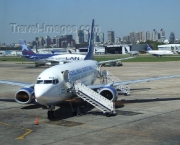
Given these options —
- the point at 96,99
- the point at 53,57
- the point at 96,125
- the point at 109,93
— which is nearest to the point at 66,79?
the point at 96,99

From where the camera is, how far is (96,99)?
28219 millimetres

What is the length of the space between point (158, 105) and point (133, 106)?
2486mm

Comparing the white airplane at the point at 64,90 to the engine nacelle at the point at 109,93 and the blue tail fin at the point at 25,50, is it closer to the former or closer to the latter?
the engine nacelle at the point at 109,93

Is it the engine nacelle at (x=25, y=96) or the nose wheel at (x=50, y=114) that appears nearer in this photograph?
the nose wheel at (x=50, y=114)

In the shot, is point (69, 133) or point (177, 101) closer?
point (69, 133)

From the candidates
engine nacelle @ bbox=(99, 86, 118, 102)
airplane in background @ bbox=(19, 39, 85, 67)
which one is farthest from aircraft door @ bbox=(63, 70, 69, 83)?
airplane in background @ bbox=(19, 39, 85, 67)

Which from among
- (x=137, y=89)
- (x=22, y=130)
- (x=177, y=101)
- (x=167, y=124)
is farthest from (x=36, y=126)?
(x=137, y=89)

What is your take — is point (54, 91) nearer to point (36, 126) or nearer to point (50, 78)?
point (50, 78)

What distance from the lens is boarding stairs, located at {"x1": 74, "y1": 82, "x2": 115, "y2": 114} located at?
90.1 feet

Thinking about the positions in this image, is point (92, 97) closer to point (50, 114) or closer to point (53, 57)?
point (50, 114)

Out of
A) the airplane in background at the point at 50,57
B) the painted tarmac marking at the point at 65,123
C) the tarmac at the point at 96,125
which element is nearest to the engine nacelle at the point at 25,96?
the tarmac at the point at 96,125

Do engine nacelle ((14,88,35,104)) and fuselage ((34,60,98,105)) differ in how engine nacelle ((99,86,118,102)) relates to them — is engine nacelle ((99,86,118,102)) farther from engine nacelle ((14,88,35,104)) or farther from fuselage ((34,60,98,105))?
engine nacelle ((14,88,35,104))

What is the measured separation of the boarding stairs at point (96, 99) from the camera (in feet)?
90.1

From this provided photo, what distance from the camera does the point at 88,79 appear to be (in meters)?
36.8
